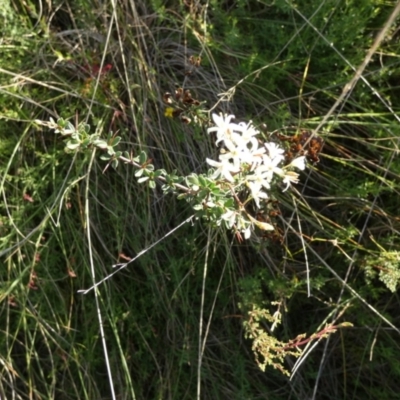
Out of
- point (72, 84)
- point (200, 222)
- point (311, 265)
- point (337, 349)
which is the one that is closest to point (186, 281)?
point (200, 222)

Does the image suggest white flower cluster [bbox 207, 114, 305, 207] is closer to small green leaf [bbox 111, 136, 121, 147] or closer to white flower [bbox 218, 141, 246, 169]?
white flower [bbox 218, 141, 246, 169]

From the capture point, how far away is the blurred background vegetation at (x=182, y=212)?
1.52m

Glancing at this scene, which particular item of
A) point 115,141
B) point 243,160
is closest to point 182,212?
point 115,141

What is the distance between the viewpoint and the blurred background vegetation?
4.97 ft

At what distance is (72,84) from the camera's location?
64.5 inches

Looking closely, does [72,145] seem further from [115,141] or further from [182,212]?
[182,212]

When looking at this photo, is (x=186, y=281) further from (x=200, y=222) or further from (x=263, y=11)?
(x=263, y=11)

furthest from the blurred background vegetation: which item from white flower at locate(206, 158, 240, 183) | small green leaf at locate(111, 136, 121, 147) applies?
white flower at locate(206, 158, 240, 183)

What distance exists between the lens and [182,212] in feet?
5.20

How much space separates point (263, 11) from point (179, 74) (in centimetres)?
25

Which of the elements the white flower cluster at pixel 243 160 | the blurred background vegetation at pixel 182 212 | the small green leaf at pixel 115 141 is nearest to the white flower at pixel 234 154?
the white flower cluster at pixel 243 160

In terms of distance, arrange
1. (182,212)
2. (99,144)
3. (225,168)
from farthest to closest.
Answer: (182,212) → (99,144) → (225,168)

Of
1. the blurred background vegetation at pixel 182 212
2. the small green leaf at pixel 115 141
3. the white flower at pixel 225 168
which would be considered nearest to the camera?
the white flower at pixel 225 168

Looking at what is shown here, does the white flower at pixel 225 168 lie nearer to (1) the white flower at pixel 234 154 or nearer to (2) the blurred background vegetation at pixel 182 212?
(1) the white flower at pixel 234 154
